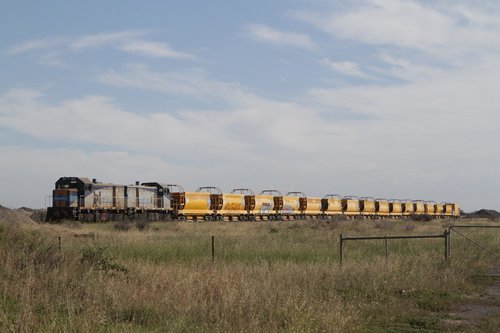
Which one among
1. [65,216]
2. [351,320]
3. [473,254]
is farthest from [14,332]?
[65,216]

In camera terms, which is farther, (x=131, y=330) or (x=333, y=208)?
(x=333, y=208)

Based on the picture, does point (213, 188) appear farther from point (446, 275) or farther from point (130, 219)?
point (446, 275)

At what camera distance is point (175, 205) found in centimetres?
5653

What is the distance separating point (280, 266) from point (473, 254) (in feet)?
29.3

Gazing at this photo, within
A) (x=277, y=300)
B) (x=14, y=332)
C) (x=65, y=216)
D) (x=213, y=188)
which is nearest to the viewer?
(x=14, y=332)

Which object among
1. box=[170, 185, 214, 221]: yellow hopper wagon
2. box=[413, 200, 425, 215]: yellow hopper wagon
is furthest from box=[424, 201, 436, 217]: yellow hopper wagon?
box=[170, 185, 214, 221]: yellow hopper wagon

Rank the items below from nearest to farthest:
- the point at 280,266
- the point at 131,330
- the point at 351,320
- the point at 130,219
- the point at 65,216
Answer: the point at 131,330
the point at 351,320
the point at 280,266
the point at 65,216
the point at 130,219

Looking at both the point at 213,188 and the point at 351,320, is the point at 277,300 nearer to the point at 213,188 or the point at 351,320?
the point at 351,320

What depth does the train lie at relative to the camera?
1788 inches

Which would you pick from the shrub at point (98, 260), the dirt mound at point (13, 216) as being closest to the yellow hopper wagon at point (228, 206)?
the dirt mound at point (13, 216)

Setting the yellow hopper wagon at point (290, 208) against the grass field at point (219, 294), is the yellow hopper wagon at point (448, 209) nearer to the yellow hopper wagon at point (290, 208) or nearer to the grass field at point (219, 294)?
the yellow hopper wagon at point (290, 208)

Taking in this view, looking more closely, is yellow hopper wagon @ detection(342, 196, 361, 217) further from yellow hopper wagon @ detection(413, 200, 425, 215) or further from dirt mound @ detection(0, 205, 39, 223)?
dirt mound @ detection(0, 205, 39, 223)

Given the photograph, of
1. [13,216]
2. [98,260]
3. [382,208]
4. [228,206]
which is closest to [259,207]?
[228,206]

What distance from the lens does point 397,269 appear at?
14.9m
